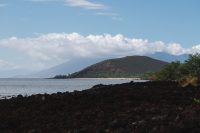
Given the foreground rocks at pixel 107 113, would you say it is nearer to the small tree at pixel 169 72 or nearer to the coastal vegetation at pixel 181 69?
the coastal vegetation at pixel 181 69

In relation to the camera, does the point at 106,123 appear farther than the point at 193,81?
No

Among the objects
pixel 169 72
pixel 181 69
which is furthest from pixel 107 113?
pixel 169 72

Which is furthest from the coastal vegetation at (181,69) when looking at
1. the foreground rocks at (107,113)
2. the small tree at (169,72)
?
the foreground rocks at (107,113)

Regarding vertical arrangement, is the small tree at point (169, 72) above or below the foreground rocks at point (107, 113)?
above

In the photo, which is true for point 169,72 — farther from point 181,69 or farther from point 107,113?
point 107,113

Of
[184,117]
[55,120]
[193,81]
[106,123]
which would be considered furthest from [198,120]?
[193,81]

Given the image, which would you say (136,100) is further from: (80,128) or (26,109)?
(80,128)

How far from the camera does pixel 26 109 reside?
26.0 meters

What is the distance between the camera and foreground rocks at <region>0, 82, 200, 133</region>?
56.9 ft

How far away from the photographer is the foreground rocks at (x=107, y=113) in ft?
56.9

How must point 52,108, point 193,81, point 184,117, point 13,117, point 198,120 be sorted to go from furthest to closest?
point 193,81
point 52,108
point 13,117
point 184,117
point 198,120

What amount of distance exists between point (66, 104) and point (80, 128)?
7317 mm

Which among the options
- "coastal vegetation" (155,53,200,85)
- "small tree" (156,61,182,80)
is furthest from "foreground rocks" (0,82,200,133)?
"small tree" (156,61,182,80)

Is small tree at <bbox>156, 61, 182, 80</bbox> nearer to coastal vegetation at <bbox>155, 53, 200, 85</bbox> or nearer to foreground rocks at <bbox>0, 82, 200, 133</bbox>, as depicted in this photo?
coastal vegetation at <bbox>155, 53, 200, 85</bbox>
